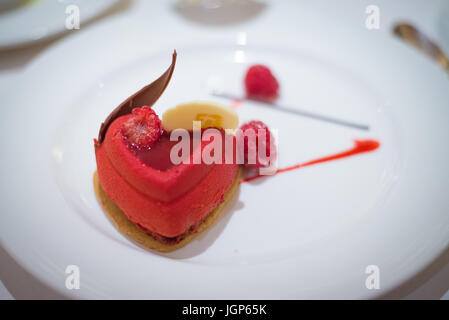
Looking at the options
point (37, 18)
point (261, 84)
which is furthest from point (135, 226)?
point (37, 18)

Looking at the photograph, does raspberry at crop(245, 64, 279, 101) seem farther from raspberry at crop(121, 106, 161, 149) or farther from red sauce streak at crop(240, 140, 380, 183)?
raspberry at crop(121, 106, 161, 149)

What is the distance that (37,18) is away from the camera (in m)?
2.00

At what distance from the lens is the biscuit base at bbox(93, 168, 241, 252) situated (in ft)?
4.32

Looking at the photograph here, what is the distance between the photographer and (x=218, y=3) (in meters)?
2.15

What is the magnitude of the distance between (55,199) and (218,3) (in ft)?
4.28

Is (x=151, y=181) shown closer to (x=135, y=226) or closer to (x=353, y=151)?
(x=135, y=226)

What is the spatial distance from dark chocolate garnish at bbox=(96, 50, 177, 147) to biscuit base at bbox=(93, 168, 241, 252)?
0.61 ft

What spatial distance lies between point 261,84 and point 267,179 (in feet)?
1.59

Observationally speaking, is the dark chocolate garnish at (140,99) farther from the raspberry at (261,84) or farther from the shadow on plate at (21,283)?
the raspberry at (261,84)

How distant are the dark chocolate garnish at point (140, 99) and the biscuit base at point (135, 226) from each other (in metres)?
0.19

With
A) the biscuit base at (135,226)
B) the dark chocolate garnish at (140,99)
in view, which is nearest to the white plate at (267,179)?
the biscuit base at (135,226)

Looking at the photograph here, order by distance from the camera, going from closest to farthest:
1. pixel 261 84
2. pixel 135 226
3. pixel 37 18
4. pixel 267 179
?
1. pixel 135 226
2. pixel 267 179
3. pixel 261 84
4. pixel 37 18
